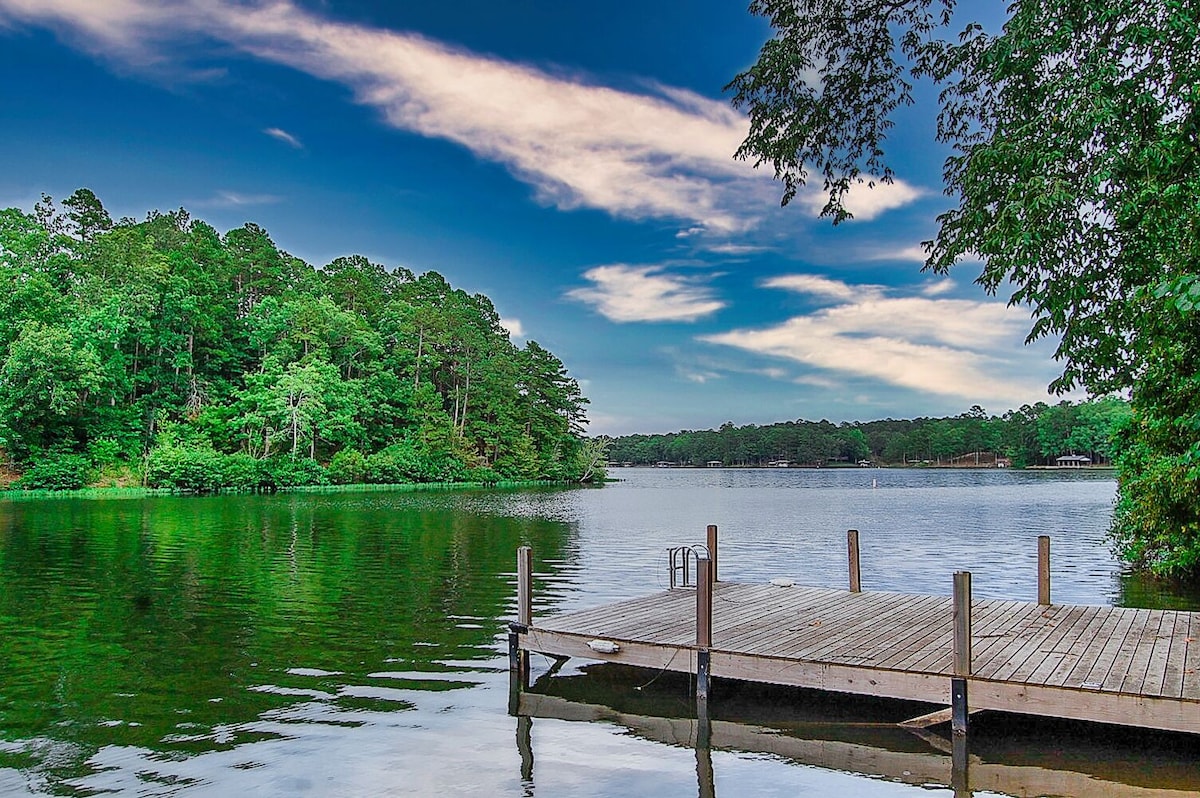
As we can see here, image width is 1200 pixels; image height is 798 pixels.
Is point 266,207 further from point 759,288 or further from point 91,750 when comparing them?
point 91,750

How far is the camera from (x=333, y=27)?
32.4m

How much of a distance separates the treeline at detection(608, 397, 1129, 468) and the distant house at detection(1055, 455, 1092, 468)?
62cm

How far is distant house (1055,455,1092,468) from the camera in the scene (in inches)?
4995

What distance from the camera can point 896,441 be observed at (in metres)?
157

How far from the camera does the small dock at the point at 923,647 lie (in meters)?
6.68

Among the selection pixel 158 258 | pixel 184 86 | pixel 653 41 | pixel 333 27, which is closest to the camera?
pixel 653 41

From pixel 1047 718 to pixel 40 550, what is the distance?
71.7ft

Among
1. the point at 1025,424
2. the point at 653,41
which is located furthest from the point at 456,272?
the point at 1025,424

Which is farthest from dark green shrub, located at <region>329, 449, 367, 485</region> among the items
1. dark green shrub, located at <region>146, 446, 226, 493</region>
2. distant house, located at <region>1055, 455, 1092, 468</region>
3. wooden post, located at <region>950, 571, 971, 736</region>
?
distant house, located at <region>1055, 455, 1092, 468</region>

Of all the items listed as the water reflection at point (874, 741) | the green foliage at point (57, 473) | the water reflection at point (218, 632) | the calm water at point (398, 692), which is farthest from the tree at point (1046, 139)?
the green foliage at point (57, 473)

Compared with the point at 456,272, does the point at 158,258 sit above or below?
below

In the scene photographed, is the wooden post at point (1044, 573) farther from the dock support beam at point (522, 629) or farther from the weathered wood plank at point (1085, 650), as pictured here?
the dock support beam at point (522, 629)

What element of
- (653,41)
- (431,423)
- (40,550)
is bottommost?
(40,550)

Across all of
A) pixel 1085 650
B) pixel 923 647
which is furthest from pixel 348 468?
pixel 1085 650
